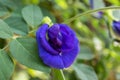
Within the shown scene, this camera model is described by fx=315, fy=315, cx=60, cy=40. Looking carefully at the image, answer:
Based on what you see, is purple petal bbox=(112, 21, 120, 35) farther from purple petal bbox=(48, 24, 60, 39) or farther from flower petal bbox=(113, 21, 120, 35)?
purple petal bbox=(48, 24, 60, 39)

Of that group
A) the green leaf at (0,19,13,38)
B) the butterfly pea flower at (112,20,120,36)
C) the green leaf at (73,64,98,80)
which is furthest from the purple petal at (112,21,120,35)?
the green leaf at (0,19,13,38)

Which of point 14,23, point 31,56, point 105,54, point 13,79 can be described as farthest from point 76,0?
point 31,56

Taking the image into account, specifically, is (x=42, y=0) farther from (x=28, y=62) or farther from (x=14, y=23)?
(x=28, y=62)

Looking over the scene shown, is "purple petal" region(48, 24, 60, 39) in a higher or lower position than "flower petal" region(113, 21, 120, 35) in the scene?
higher

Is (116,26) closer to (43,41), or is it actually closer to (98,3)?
(98,3)

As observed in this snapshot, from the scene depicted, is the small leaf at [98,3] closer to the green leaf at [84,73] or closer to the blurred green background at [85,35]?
the blurred green background at [85,35]
